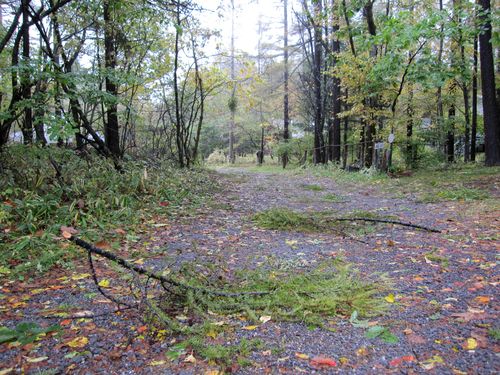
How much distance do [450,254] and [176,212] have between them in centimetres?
380

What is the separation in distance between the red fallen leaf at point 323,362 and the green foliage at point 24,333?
152cm

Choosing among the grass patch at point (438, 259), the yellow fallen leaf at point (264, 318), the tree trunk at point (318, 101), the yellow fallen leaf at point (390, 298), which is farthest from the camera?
the tree trunk at point (318, 101)

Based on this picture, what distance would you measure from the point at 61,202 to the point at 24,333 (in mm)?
2886

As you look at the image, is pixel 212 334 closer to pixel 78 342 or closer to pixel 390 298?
pixel 78 342

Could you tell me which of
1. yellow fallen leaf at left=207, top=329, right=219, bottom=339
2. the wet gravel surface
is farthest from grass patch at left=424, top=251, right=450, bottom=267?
yellow fallen leaf at left=207, top=329, right=219, bottom=339

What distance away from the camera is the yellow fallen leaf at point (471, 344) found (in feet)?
6.05

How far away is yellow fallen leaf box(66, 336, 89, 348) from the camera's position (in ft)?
6.61

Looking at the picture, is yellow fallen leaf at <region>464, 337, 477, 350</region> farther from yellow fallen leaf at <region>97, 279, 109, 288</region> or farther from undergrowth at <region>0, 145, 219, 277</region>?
undergrowth at <region>0, 145, 219, 277</region>

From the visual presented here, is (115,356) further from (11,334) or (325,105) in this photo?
(325,105)

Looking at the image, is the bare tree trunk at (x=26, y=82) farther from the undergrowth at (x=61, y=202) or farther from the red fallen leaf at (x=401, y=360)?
the red fallen leaf at (x=401, y=360)

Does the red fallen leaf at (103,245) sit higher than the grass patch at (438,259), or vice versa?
the red fallen leaf at (103,245)

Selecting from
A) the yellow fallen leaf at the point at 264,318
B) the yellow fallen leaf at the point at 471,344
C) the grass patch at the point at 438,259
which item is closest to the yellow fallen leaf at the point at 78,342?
the yellow fallen leaf at the point at 264,318

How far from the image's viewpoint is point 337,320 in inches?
88.6

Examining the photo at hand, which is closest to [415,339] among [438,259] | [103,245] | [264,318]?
[264,318]
